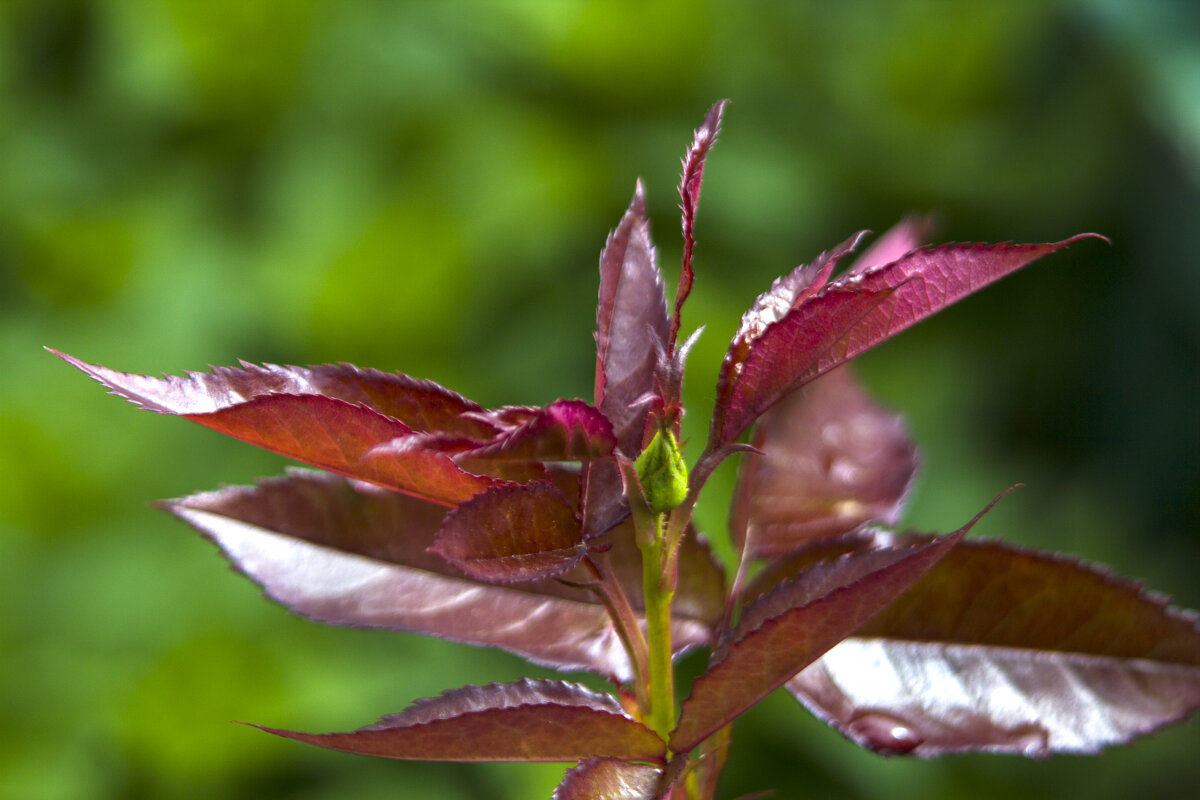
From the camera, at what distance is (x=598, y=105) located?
1266 millimetres

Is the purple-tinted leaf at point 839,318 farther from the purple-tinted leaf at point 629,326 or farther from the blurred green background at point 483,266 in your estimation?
the blurred green background at point 483,266

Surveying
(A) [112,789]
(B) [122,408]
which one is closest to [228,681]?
(A) [112,789]

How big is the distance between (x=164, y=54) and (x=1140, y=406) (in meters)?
1.28

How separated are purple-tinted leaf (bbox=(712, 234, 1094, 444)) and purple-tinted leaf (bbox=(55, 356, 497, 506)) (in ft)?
0.24

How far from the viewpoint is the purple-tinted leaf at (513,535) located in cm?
26

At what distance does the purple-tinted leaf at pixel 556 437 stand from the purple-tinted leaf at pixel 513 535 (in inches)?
0.5

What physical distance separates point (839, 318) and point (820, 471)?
140 millimetres

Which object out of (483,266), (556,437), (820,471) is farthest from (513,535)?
(483,266)

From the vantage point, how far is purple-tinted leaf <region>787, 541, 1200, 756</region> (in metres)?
0.32

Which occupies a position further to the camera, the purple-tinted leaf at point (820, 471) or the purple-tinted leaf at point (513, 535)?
the purple-tinted leaf at point (820, 471)

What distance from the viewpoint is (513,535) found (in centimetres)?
27

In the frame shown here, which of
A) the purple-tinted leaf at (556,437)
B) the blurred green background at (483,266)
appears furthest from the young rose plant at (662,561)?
the blurred green background at (483,266)

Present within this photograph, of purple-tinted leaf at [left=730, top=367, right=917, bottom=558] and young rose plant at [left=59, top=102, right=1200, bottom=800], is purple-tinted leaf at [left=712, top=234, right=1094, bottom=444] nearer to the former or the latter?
young rose plant at [left=59, top=102, right=1200, bottom=800]

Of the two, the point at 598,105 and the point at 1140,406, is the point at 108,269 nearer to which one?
the point at 598,105
